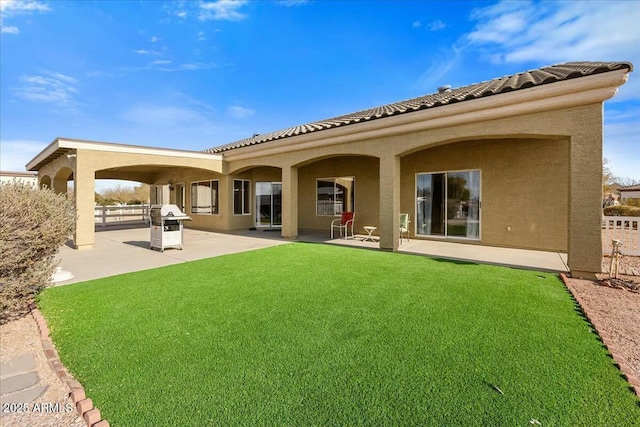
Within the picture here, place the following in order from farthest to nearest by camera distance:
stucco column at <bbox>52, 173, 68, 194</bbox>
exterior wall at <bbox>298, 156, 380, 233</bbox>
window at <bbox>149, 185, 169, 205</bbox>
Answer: window at <bbox>149, 185, 169, 205</bbox>
stucco column at <bbox>52, 173, 68, 194</bbox>
exterior wall at <bbox>298, 156, 380, 233</bbox>

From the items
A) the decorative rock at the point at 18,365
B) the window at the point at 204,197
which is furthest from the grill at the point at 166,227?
the decorative rock at the point at 18,365

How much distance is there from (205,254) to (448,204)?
9412 mm

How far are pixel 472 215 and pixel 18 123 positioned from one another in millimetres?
30529

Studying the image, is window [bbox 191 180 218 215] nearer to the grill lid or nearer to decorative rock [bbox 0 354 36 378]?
the grill lid

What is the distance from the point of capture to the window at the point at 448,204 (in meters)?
11.3

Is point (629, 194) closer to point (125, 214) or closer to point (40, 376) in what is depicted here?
point (40, 376)

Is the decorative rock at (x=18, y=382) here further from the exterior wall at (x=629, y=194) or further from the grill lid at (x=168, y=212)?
the exterior wall at (x=629, y=194)

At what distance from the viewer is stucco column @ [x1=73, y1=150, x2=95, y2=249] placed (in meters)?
11.0

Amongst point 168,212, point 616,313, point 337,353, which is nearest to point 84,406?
point 337,353

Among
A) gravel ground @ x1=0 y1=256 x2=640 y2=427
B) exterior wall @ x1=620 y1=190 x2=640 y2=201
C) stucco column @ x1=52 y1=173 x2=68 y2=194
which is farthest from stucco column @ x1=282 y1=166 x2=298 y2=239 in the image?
exterior wall @ x1=620 y1=190 x2=640 y2=201

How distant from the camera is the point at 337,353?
3438 millimetres

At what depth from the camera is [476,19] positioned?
1170cm

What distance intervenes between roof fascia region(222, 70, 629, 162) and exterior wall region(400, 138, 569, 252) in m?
3.28

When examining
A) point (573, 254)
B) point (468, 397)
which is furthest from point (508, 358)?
point (573, 254)
